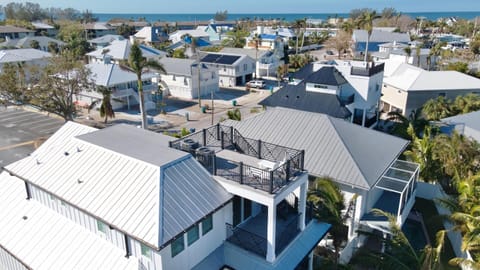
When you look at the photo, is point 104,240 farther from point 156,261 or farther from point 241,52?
point 241,52

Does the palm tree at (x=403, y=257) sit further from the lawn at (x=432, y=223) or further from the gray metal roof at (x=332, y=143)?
the lawn at (x=432, y=223)

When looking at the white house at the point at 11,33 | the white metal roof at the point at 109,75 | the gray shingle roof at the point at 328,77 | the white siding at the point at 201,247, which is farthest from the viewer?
the white house at the point at 11,33

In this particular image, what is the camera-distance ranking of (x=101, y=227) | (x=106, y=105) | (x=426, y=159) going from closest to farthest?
1. (x=101, y=227)
2. (x=426, y=159)
3. (x=106, y=105)

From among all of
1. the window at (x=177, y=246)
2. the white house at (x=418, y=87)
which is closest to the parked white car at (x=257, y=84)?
the white house at (x=418, y=87)

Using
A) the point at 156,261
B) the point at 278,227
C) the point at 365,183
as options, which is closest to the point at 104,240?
the point at 156,261

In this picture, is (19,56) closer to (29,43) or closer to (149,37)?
(29,43)

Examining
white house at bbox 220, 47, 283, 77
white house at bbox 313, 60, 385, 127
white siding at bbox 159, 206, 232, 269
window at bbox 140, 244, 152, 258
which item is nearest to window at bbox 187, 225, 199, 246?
white siding at bbox 159, 206, 232, 269

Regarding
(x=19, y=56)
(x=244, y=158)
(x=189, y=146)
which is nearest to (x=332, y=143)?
(x=244, y=158)
